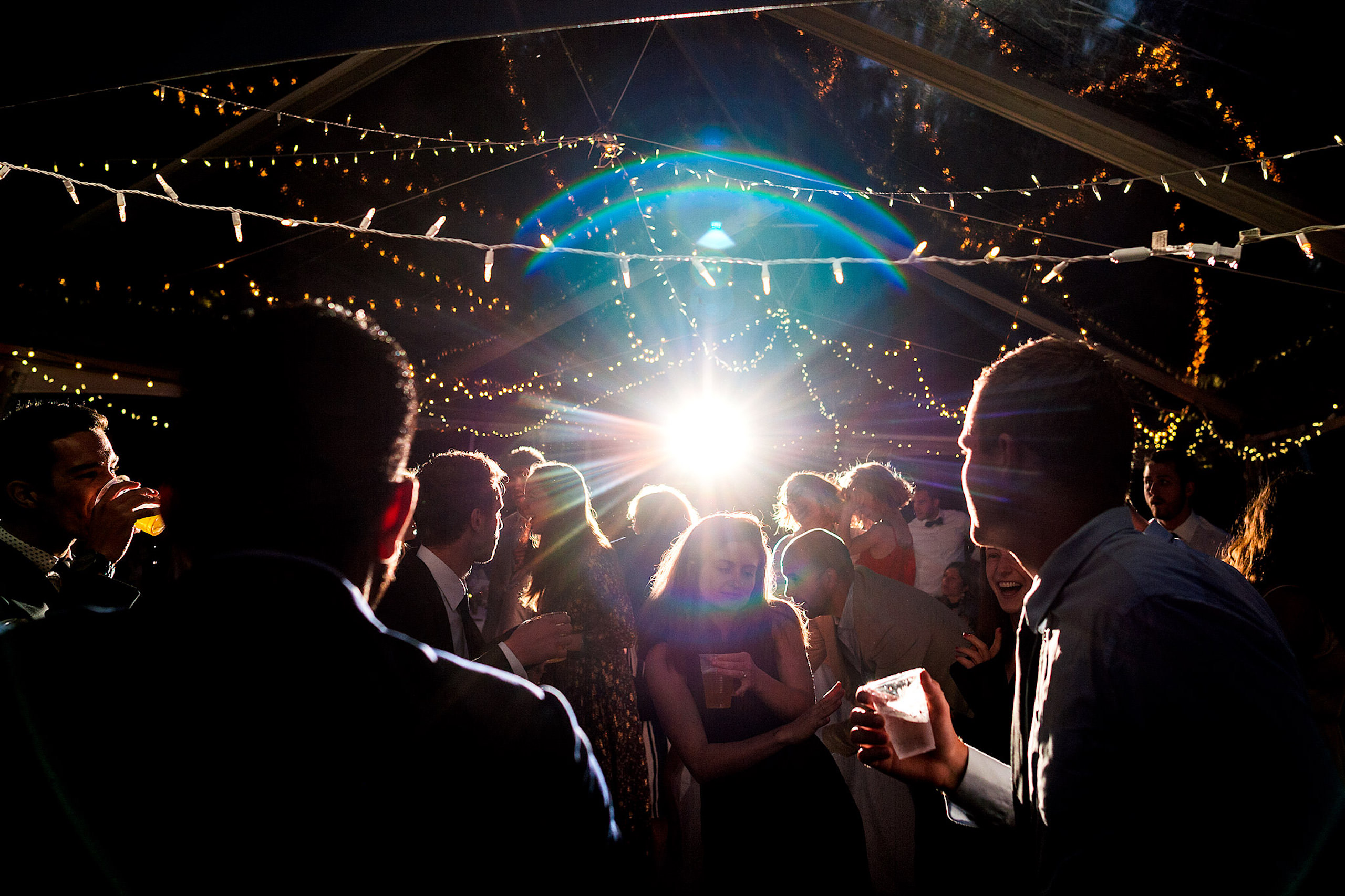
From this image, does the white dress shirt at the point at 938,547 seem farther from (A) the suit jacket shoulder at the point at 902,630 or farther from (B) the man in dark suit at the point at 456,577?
(B) the man in dark suit at the point at 456,577

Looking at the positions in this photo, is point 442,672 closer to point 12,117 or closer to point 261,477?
point 261,477

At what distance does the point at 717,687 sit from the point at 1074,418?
1.48m

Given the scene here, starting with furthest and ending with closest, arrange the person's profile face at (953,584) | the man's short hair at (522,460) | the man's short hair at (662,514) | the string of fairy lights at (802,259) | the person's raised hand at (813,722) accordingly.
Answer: the person's profile face at (953,584) → the man's short hair at (522,460) → the man's short hair at (662,514) → the string of fairy lights at (802,259) → the person's raised hand at (813,722)

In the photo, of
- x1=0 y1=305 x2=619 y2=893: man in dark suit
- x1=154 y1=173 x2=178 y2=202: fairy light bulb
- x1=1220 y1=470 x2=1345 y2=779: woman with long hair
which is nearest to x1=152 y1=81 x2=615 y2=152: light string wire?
x1=154 y1=173 x2=178 y2=202: fairy light bulb

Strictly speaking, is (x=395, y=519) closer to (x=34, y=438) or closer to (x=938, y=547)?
(x=34, y=438)

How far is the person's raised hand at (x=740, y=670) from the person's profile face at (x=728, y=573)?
0.25 metres

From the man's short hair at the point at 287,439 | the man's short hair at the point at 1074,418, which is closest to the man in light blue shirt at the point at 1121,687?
the man's short hair at the point at 1074,418

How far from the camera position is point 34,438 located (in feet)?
7.25

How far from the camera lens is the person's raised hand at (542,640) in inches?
89.6

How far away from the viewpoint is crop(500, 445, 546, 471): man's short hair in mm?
4328

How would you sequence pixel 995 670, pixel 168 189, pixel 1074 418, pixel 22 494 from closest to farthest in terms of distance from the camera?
pixel 1074 418, pixel 22 494, pixel 995 670, pixel 168 189

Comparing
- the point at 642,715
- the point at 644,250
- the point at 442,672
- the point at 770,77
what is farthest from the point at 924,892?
the point at 644,250

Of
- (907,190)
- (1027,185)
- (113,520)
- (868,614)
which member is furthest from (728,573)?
(907,190)

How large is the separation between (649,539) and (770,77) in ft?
11.3
